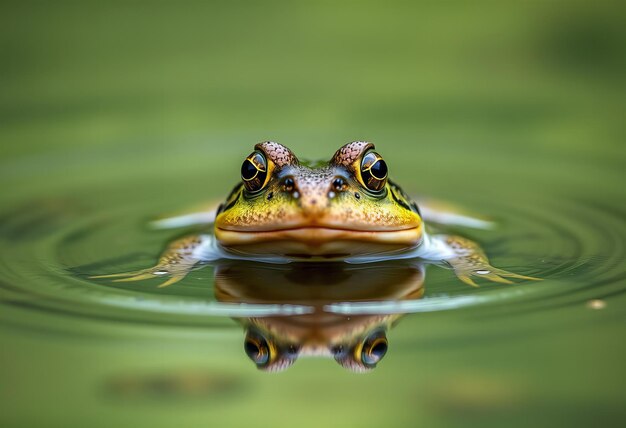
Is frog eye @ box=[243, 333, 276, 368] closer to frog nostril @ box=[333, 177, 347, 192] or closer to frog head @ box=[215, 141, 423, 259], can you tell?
frog head @ box=[215, 141, 423, 259]

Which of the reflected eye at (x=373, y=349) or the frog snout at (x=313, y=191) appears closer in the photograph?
the reflected eye at (x=373, y=349)

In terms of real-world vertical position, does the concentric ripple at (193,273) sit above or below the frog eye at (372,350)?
above

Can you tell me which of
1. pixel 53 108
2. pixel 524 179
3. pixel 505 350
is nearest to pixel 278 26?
pixel 53 108

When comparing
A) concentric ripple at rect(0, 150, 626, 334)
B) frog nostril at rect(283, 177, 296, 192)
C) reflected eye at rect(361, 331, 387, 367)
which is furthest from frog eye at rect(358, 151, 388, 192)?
reflected eye at rect(361, 331, 387, 367)

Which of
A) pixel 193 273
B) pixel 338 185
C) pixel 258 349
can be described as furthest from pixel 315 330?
pixel 193 273

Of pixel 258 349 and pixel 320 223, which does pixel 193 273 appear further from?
pixel 258 349

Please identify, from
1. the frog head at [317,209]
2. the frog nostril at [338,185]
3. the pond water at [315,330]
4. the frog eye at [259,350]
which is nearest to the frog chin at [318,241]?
the frog head at [317,209]

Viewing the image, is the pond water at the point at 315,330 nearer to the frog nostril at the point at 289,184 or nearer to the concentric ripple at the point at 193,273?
the concentric ripple at the point at 193,273

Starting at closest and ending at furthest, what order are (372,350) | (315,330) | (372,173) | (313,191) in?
(372,350)
(315,330)
(313,191)
(372,173)
